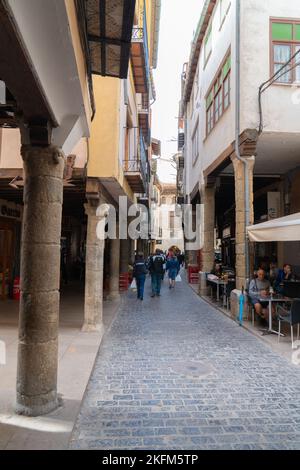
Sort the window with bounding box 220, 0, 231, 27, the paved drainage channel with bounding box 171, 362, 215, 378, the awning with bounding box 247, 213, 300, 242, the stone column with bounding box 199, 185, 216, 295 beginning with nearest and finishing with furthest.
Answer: the paved drainage channel with bounding box 171, 362, 215, 378 < the awning with bounding box 247, 213, 300, 242 < the window with bounding box 220, 0, 231, 27 < the stone column with bounding box 199, 185, 216, 295

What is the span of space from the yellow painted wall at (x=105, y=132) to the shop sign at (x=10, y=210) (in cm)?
522

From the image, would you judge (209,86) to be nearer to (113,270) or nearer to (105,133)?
(113,270)

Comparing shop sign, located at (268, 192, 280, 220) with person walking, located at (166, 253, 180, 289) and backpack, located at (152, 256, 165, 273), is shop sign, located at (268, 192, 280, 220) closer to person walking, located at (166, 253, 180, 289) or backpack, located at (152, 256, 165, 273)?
backpack, located at (152, 256, 165, 273)

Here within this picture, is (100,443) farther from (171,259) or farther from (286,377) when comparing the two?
(171,259)

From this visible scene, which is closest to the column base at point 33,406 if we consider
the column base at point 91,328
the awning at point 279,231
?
the column base at point 91,328

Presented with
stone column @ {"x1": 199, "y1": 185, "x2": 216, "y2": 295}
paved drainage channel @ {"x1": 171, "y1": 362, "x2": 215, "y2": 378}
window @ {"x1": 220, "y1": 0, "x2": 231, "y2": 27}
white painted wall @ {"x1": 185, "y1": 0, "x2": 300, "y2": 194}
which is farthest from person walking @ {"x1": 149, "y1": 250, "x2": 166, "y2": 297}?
paved drainage channel @ {"x1": 171, "y1": 362, "x2": 215, "y2": 378}

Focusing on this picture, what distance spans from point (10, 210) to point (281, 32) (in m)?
9.61

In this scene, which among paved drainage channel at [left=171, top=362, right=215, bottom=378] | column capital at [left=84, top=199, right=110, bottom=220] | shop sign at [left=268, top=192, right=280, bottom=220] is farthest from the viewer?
shop sign at [left=268, top=192, right=280, bottom=220]

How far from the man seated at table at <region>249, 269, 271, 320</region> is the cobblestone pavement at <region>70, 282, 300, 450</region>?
0.72 meters

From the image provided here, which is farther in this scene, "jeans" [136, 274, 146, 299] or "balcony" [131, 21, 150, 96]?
"jeans" [136, 274, 146, 299]

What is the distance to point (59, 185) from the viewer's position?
415 cm

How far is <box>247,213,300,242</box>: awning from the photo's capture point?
7.27m

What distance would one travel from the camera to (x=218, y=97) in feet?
43.7

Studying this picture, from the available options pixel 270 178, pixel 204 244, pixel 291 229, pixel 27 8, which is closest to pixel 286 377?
pixel 291 229
